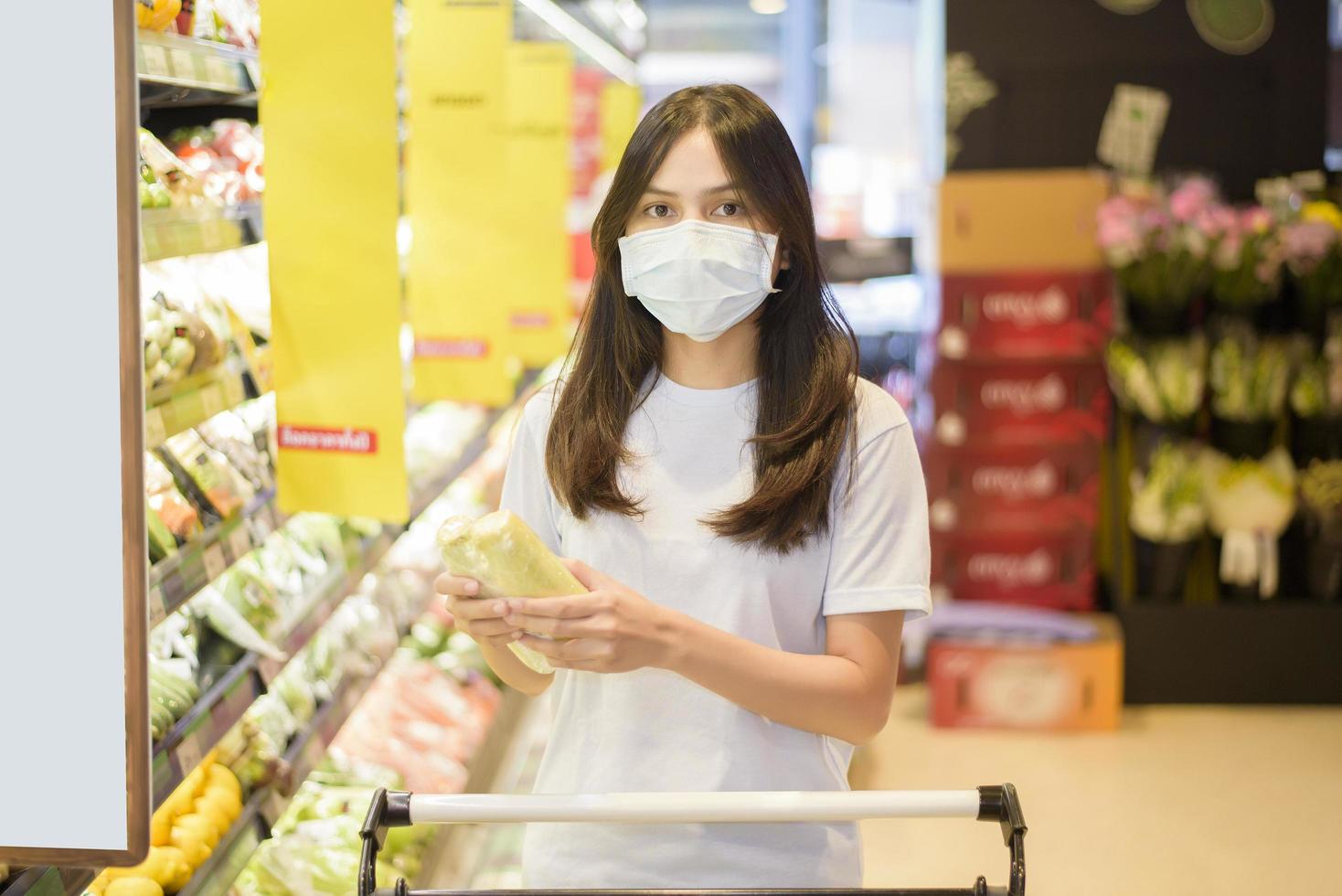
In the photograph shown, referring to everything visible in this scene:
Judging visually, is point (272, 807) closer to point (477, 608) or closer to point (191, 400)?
point (191, 400)

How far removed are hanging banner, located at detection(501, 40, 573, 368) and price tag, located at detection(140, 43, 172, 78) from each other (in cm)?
199

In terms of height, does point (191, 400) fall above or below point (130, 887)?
above

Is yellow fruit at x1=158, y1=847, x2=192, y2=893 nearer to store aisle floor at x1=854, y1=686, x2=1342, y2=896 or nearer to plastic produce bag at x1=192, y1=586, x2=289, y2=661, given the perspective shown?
plastic produce bag at x1=192, y1=586, x2=289, y2=661

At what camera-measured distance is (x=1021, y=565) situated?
592 cm

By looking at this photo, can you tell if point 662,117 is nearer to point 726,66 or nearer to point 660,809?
point 660,809

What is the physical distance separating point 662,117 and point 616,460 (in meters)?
0.43

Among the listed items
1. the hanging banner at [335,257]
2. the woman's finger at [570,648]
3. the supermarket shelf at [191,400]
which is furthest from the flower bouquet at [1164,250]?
the woman's finger at [570,648]

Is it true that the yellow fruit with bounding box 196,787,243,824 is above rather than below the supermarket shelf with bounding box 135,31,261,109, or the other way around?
below

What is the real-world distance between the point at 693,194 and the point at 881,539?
1.60 ft

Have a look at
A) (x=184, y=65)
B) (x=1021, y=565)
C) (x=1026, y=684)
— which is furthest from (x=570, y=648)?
(x=1021, y=565)

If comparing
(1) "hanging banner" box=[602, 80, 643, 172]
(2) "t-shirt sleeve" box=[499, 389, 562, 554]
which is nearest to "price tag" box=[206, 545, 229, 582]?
(2) "t-shirt sleeve" box=[499, 389, 562, 554]

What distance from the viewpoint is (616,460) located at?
5.90 ft

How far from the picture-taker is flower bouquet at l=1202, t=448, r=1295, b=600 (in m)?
5.45

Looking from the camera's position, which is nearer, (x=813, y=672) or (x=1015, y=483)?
(x=813, y=672)
